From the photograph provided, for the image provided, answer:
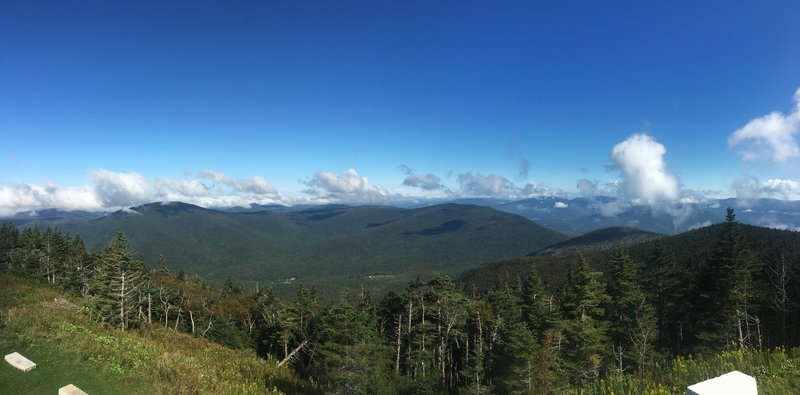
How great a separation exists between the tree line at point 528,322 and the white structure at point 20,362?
1156cm

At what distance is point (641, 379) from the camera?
885 centimetres

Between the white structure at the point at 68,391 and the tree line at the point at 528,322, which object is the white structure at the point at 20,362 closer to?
the white structure at the point at 68,391

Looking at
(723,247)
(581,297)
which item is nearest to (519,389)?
(581,297)

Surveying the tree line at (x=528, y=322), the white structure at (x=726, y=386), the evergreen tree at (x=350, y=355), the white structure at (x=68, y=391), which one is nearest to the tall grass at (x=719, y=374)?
the white structure at (x=726, y=386)

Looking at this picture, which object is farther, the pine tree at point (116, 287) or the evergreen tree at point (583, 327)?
the pine tree at point (116, 287)

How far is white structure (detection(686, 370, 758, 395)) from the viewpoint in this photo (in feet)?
13.4

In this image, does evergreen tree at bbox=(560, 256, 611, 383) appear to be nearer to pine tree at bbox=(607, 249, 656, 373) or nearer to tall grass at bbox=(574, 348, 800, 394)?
pine tree at bbox=(607, 249, 656, 373)

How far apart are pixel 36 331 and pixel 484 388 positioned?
21.9 meters

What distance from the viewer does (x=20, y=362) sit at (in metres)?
10.8

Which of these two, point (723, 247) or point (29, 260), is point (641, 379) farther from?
point (29, 260)

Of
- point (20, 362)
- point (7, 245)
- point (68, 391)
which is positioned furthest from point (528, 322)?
point (7, 245)

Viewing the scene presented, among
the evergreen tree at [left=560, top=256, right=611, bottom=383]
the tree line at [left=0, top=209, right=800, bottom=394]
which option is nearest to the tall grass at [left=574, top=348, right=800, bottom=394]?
the tree line at [left=0, top=209, right=800, bottom=394]

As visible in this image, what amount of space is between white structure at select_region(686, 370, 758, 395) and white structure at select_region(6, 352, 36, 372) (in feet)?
49.5

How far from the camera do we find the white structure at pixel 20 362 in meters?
10.6
